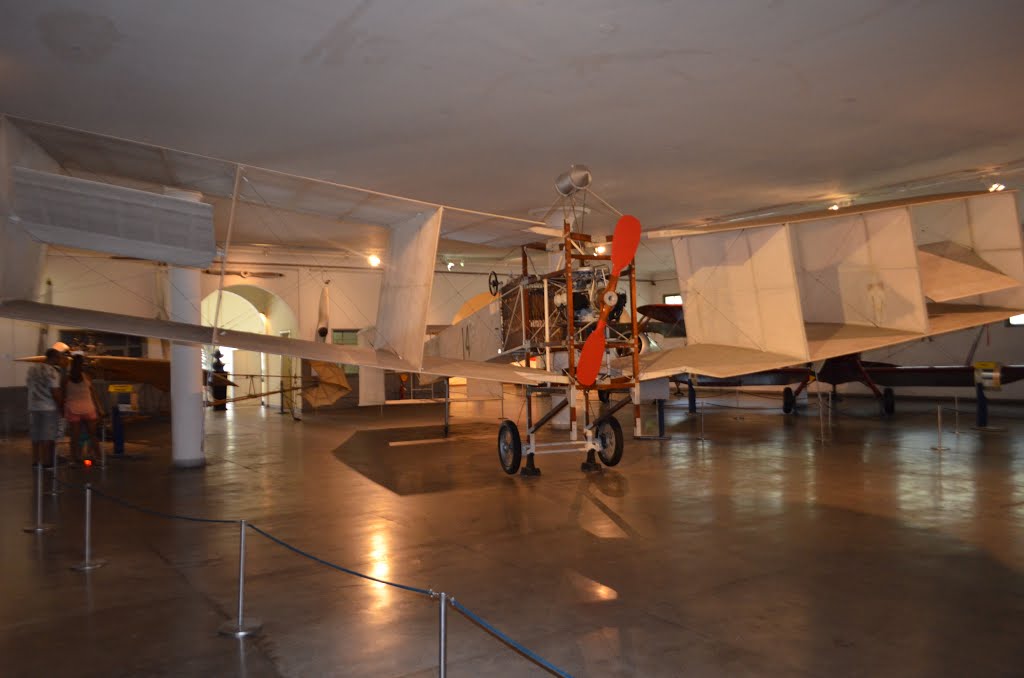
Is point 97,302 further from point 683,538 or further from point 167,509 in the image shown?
point 683,538

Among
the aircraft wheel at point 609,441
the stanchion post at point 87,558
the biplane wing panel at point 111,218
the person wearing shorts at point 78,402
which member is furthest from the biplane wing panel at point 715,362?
the person wearing shorts at point 78,402

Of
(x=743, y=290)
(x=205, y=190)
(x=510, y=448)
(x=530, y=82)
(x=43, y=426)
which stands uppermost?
(x=530, y=82)

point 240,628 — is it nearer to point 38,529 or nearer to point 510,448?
point 38,529

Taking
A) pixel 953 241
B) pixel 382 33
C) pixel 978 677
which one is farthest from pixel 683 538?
pixel 953 241

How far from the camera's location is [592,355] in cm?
881

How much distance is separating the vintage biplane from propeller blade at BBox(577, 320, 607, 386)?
2cm

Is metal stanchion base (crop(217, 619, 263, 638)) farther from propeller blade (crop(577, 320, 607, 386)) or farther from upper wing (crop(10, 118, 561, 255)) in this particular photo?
propeller blade (crop(577, 320, 607, 386))

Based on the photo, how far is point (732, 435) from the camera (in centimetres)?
1395

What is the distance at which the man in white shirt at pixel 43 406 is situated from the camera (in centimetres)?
940

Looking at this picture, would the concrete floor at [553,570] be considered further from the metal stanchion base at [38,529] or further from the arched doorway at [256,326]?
the arched doorway at [256,326]

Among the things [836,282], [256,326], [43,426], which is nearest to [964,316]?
[836,282]

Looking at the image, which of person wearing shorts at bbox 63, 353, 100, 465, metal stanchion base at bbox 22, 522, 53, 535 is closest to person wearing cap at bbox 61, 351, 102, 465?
person wearing shorts at bbox 63, 353, 100, 465

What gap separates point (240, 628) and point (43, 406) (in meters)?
7.25

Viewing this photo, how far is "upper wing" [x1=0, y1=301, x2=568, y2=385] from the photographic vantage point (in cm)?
690
